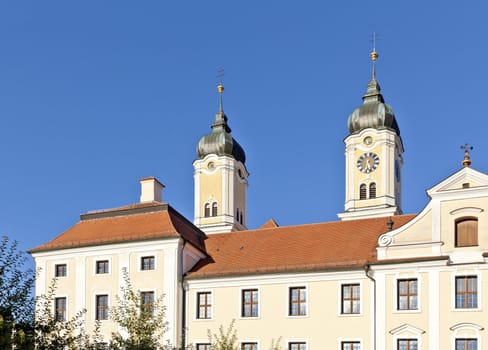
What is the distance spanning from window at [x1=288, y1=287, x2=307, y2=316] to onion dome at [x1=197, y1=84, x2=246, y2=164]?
4564 cm

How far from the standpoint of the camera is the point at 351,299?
3769 centimetres

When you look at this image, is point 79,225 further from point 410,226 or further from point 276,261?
point 410,226

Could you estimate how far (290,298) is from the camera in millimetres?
38969

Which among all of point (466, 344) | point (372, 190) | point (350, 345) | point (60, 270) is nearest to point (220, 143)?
point (372, 190)

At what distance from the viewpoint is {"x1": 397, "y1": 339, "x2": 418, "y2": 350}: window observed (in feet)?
118

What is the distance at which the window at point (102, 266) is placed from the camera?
43156mm

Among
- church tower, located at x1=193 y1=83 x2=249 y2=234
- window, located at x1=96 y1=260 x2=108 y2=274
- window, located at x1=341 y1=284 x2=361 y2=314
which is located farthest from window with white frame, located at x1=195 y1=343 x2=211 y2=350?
church tower, located at x1=193 y1=83 x2=249 y2=234

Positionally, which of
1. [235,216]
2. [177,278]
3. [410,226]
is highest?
[235,216]

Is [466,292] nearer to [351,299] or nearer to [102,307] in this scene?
[351,299]

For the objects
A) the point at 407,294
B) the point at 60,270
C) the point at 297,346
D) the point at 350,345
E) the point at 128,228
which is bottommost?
the point at 297,346

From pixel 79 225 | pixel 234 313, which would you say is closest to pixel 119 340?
pixel 234 313

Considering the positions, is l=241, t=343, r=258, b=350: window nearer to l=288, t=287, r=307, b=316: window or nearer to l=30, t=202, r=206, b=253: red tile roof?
l=288, t=287, r=307, b=316: window

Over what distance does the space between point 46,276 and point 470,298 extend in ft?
78.7

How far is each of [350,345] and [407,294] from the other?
12.3ft
